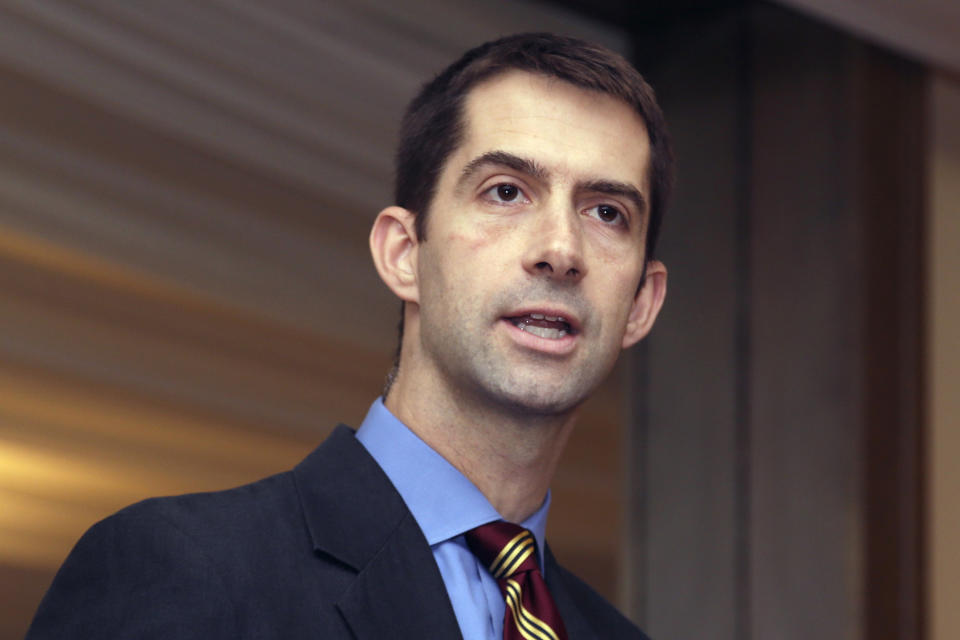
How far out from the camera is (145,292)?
7.52ft

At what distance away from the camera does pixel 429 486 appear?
60.8 inches

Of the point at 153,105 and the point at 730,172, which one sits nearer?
the point at 153,105

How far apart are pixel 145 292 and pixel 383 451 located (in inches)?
34.8

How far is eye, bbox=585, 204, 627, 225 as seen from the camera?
64.9 inches

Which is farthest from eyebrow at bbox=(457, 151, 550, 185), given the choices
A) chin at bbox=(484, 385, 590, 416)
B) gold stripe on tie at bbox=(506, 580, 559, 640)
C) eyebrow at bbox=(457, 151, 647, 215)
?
gold stripe on tie at bbox=(506, 580, 559, 640)

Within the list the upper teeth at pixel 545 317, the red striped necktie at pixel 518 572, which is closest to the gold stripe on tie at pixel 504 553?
the red striped necktie at pixel 518 572

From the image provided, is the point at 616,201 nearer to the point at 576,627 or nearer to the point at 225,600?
the point at 576,627

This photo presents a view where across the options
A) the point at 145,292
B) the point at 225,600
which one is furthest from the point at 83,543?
the point at 145,292

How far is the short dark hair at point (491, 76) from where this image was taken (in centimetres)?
169

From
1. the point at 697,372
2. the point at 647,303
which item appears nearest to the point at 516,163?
the point at 647,303

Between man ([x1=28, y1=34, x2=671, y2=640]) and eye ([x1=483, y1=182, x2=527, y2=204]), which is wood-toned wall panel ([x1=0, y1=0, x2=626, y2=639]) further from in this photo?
eye ([x1=483, y1=182, x2=527, y2=204])

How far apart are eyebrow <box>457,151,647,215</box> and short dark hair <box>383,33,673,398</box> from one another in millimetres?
71

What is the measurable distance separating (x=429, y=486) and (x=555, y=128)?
0.48 metres

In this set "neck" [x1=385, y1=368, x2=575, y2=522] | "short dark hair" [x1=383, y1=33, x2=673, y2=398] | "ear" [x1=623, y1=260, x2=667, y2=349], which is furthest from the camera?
"ear" [x1=623, y1=260, x2=667, y2=349]
